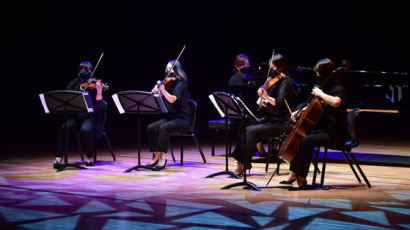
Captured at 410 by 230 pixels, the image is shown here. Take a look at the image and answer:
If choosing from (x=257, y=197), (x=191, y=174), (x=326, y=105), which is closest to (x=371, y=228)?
(x=257, y=197)

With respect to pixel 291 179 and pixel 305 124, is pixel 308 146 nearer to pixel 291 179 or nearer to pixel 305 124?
pixel 305 124

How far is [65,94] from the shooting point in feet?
18.0

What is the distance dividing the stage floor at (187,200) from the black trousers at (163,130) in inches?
12.2

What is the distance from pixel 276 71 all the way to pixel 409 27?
5051 millimetres

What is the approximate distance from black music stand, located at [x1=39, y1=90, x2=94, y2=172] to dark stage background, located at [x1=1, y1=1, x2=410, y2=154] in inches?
121

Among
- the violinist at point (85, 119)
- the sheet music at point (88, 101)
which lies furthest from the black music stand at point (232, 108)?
the violinist at point (85, 119)

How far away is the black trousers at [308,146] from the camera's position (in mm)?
4535

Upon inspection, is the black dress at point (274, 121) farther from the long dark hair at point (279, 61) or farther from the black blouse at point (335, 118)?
the black blouse at point (335, 118)

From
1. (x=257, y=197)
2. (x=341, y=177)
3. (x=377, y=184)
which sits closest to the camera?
(x=257, y=197)

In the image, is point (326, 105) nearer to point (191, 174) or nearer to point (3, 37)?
point (191, 174)

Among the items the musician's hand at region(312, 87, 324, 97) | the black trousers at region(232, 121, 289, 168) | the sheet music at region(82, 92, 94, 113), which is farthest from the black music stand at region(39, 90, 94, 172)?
the musician's hand at region(312, 87, 324, 97)

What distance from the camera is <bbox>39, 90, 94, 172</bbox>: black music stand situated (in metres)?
5.48

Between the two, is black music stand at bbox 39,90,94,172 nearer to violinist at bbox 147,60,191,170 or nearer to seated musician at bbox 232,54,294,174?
violinist at bbox 147,60,191,170

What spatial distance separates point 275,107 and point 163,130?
56.5 inches
